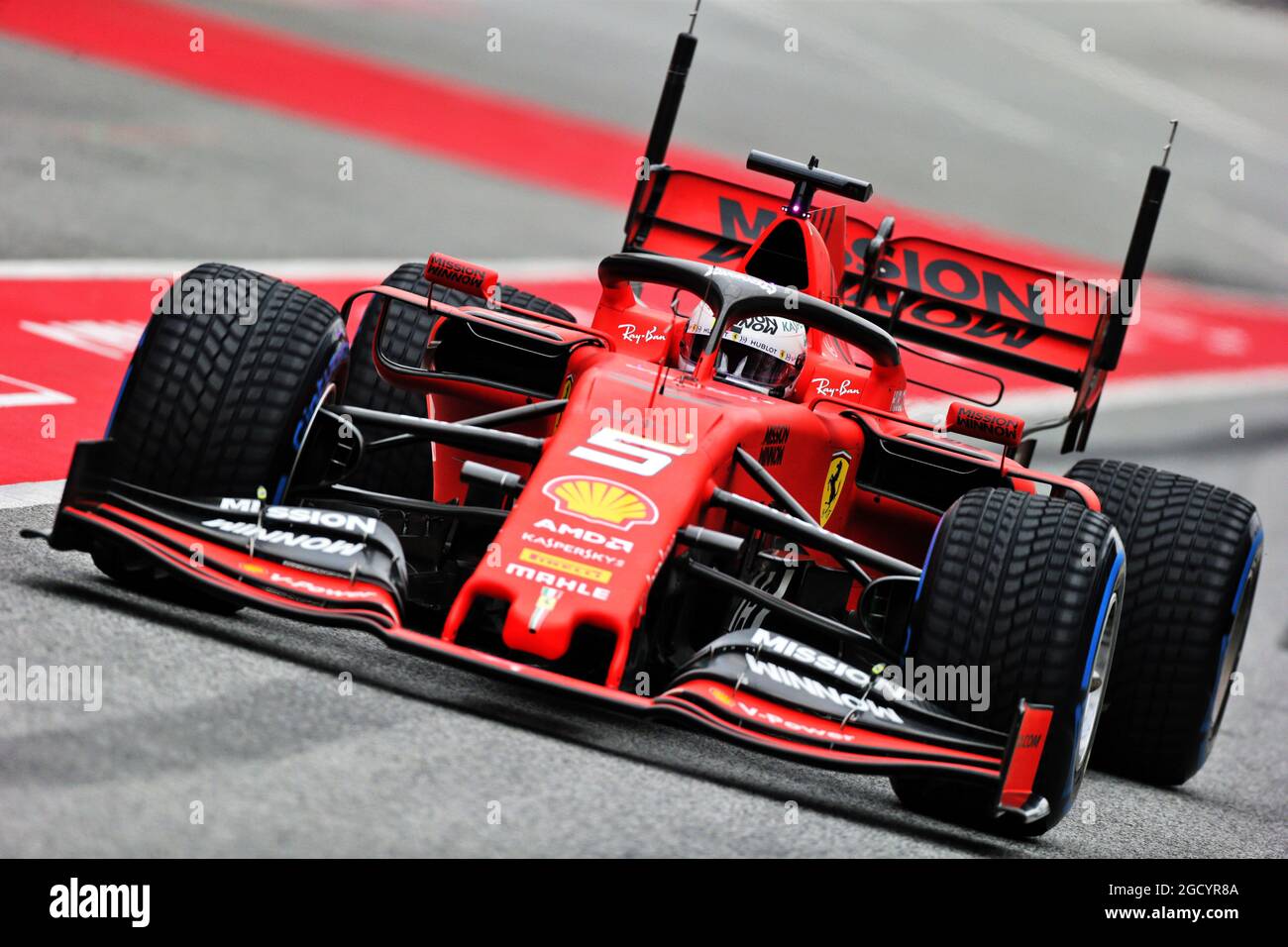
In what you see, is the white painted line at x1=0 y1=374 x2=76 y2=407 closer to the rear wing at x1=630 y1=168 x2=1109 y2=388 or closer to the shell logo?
the rear wing at x1=630 y1=168 x2=1109 y2=388

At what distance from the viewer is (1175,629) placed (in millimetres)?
6645

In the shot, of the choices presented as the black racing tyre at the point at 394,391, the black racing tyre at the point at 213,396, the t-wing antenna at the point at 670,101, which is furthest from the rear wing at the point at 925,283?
the black racing tyre at the point at 213,396

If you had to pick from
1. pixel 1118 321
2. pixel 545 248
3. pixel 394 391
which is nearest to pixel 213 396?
pixel 394 391

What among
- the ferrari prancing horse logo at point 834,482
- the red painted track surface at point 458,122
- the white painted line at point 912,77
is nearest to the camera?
the ferrari prancing horse logo at point 834,482

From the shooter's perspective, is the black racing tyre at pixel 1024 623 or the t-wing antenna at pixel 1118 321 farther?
the t-wing antenna at pixel 1118 321

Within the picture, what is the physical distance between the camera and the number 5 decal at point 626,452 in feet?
17.9

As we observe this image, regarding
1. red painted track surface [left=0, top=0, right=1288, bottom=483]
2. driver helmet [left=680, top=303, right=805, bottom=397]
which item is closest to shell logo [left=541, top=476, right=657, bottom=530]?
driver helmet [left=680, top=303, right=805, bottom=397]

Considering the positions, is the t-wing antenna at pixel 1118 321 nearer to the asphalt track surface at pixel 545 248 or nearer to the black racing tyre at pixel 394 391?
the asphalt track surface at pixel 545 248

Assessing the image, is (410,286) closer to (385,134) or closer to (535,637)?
(535,637)

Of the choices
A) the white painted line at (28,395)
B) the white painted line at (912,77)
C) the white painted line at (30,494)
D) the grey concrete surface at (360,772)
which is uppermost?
the white painted line at (912,77)

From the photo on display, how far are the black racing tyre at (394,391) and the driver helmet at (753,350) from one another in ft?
2.20

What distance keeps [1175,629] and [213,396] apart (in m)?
3.46

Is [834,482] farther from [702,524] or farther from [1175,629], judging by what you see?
[1175,629]

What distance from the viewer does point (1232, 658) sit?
7.01 metres
